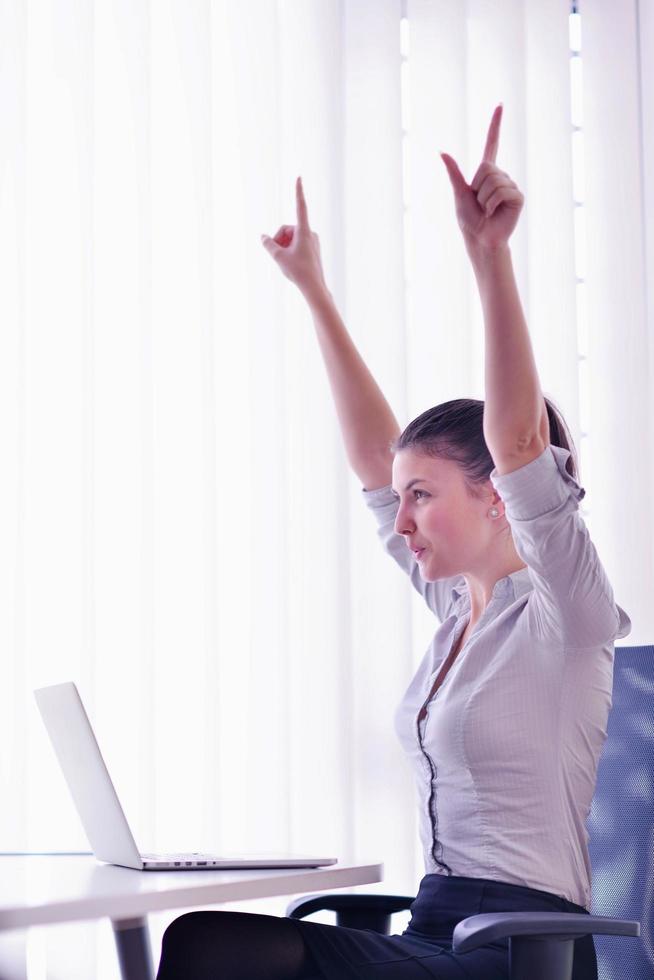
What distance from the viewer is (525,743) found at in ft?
4.84

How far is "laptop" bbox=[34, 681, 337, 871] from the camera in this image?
4.41ft

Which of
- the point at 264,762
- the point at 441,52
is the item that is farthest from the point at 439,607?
the point at 441,52

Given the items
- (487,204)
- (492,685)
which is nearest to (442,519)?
(492,685)

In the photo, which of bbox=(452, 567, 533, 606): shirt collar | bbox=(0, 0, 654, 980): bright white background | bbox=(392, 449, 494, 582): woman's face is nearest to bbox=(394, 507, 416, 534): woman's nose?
bbox=(392, 449, 494, 582): woman's face

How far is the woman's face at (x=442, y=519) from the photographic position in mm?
1631

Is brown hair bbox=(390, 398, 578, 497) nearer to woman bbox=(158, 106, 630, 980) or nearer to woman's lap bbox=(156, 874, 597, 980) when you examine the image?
A: woman bbox=(158, 106, 630, 980)

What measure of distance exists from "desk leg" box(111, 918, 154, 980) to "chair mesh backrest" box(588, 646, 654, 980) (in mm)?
648

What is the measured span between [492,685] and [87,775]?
53 cm

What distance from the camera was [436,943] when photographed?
1423mm

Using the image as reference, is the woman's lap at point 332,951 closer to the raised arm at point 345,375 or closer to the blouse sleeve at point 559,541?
the blouse sleeve at point 559,541

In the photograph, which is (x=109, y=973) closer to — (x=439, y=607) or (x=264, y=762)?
(x=264, y=762)

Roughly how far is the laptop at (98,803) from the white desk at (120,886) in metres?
0.02

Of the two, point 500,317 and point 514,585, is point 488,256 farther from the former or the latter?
point 514,585

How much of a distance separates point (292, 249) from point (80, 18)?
2.50ft
